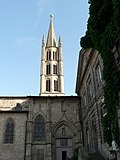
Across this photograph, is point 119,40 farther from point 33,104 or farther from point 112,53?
point 33,104

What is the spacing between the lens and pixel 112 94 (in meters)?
12.8

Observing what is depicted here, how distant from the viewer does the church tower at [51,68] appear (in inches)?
1946

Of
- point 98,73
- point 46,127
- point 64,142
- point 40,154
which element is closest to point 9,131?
point 46,127

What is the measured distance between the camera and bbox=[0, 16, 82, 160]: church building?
82.4 feet

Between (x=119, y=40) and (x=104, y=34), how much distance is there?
136 cm

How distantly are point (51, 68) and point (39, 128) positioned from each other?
27508 millimetres

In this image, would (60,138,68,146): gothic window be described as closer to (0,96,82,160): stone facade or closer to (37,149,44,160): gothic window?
(0,96,82,160): stone facade

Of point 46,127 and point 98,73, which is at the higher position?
point 98,73

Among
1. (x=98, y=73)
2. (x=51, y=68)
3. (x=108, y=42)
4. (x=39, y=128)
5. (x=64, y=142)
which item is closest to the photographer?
(x=108, y=42)

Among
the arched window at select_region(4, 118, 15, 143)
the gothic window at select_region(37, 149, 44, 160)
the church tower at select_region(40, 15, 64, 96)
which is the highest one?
the church tower at select_region(40, 15, 64, 96)

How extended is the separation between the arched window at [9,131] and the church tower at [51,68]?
2073cm

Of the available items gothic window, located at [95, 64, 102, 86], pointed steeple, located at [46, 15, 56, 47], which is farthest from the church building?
pointed steeple, located at [46, 15, 56, 47]

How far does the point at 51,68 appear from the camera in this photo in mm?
52688

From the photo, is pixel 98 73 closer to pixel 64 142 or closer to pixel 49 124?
pixel 49 124
